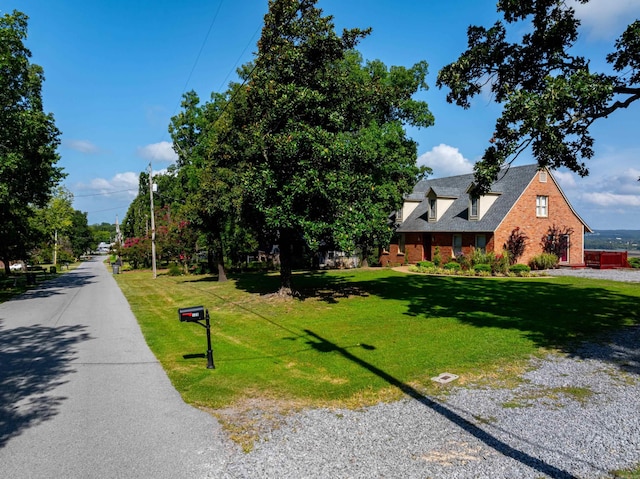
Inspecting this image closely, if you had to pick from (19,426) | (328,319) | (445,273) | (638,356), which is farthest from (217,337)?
(445,273)

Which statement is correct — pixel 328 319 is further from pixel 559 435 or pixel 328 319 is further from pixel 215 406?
pixel 559 435

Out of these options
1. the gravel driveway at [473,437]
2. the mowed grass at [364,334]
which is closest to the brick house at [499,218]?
the mowed grass at [364,334]

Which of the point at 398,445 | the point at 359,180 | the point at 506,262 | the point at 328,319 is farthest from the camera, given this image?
the point at 506,262

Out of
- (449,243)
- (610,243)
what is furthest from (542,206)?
(610,243)

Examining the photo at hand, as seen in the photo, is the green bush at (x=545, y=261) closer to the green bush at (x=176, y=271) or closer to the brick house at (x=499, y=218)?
the brick house at (x=499, y=218)

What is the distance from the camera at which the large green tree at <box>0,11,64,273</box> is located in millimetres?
19859

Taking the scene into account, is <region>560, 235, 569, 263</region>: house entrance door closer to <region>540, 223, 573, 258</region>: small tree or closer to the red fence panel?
<region>540, 223, 573, 258</region>: small tree

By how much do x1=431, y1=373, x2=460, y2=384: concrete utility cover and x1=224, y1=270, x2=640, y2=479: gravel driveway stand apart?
1.35 ft

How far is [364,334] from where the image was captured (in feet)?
36.3

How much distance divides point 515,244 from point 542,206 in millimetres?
3792

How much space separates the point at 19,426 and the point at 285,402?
3.73 meters

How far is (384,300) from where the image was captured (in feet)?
54.2

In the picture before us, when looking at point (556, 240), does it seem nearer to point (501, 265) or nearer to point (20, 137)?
point (501, 265)

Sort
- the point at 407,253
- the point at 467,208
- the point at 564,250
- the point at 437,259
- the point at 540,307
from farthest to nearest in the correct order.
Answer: the point at 407,253 < the point at 467,208 < the point at 437,259 < the point at 564,250 < the point at 540,307
